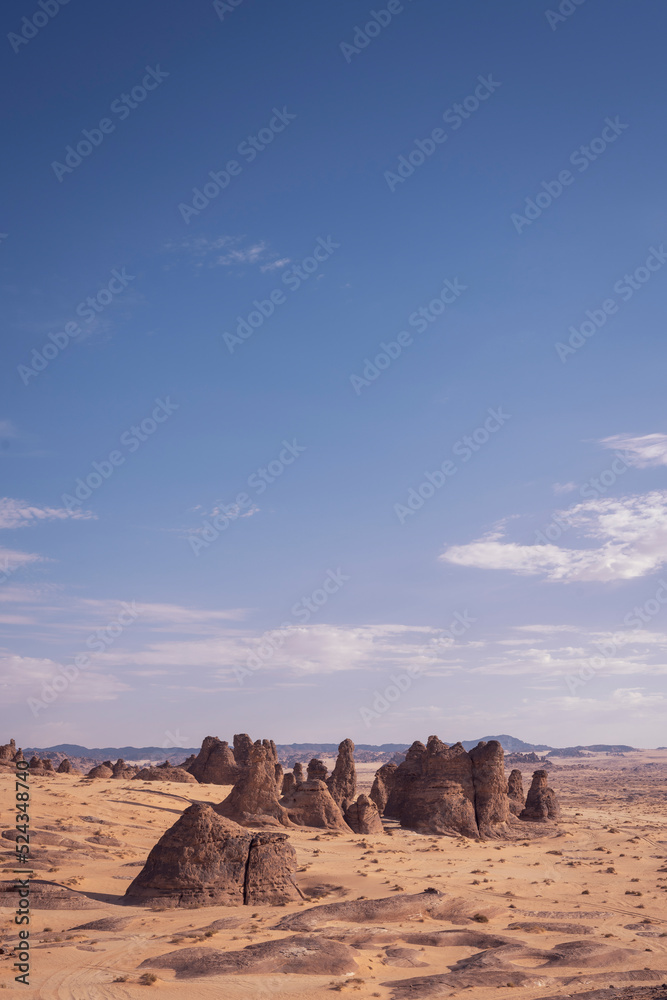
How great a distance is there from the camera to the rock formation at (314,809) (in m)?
43.5

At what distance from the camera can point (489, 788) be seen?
45.6 m

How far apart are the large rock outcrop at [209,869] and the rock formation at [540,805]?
3044 cm

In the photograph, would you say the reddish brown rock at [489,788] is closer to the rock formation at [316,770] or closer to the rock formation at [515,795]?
the rock formation at [515,795]

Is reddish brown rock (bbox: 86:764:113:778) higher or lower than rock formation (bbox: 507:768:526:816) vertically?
higher

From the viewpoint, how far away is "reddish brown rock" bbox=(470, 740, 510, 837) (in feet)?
149

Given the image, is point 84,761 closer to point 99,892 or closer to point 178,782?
point 178,782

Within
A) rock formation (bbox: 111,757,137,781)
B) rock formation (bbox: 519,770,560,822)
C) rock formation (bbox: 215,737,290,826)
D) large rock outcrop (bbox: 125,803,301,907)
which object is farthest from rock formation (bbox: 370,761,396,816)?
large rock outcrop (bbox: 125,803,301,907)

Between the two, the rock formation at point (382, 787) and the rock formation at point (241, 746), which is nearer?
the rock formation at point (382, 787)

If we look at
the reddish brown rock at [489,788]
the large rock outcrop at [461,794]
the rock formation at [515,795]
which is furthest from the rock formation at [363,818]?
the rock formation at [515,795]

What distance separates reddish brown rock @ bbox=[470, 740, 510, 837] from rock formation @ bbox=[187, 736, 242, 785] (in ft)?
77.8

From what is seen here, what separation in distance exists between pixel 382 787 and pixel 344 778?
281 centimetres

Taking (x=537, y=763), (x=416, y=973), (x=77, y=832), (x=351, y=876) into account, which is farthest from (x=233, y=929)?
(x=537, y=763)

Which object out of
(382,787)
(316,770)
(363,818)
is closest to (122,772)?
(316,770)

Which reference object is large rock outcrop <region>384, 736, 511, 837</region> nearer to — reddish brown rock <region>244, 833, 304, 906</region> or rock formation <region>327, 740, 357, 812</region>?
rock formation <region>327, 740, 357, 812</region>
